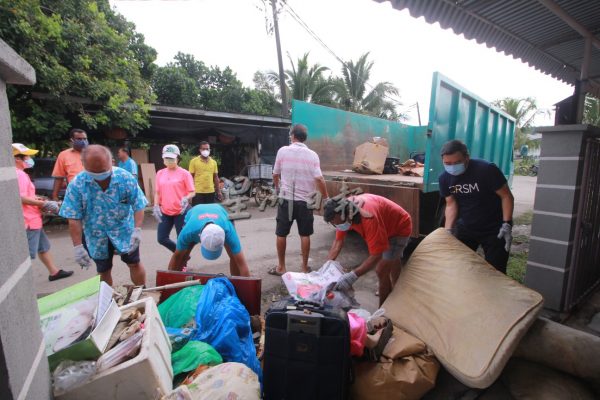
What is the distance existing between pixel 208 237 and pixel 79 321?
3.63ft

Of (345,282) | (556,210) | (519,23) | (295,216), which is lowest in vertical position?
(345,282)

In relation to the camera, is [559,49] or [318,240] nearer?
[559,49]

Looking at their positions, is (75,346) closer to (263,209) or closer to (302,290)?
(302,290)

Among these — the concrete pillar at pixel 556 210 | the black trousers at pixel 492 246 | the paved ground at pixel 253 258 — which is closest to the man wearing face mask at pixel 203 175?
the paved ground at pixel 253 258

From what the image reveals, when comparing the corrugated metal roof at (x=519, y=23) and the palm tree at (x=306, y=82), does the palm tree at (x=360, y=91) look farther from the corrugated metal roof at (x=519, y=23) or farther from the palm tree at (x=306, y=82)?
the corrugated metal roof at (x=519, y=23)

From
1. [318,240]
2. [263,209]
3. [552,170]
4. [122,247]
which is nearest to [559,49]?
[552,170]

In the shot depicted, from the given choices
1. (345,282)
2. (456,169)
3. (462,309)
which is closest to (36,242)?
(345,282)

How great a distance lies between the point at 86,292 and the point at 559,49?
4.92m

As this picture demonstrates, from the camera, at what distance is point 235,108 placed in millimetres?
17344

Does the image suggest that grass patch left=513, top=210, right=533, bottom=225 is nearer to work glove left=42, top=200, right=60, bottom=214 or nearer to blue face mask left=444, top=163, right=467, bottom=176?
blue face mask left=444, top=163, right=467, bottom=176

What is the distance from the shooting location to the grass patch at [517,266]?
3557 millimetres

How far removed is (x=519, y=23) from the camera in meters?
2.89

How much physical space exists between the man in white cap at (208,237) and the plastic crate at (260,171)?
673 centimetres

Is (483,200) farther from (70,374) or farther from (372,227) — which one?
(70,374)
